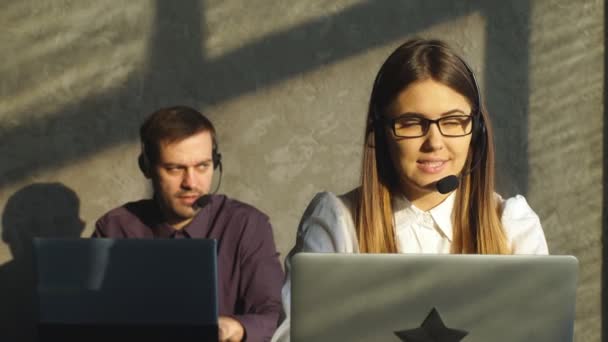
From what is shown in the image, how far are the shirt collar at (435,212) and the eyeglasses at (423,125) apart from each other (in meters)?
0.17

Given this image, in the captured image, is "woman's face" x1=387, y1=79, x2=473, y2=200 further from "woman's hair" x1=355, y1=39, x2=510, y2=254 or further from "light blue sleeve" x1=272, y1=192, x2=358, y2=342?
"light blue sleeve" x1=272, y1=192, x2=358, y2=342

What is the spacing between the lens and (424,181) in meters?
1.72

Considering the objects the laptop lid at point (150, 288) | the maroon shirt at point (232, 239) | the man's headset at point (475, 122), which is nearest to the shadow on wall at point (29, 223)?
the maroon shirt at point (232, 239)

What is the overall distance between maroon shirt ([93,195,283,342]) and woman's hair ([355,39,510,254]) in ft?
2.90

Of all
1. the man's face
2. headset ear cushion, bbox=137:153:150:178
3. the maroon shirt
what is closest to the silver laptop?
the maroon shirt

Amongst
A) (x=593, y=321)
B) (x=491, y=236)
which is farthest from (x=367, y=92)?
(x=491, y=236)

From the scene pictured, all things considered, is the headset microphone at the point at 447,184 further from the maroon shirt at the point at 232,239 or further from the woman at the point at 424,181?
the maroon shirt at the point at 232,239

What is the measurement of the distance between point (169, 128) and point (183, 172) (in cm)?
14

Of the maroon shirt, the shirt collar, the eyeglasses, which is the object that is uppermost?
the eyeglasses

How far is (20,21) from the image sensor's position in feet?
11.2

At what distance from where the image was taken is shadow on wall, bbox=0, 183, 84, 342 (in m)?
3.47

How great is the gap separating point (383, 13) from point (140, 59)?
92cm

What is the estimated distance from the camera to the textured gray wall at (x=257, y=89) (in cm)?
343

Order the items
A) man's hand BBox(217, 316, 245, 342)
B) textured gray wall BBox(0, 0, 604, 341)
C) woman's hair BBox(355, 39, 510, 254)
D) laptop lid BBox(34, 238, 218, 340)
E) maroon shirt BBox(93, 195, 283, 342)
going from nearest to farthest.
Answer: laptop lid BBox(34, 238, 218, 340) < woman's hair BBox(355, 39, 510, 254) < man's hand BBox(217, 316, 245, 342) < maroon shirt BBox(93, 195, 283, 342) < textured gray wall BBox(0, 0, 604, 341)
